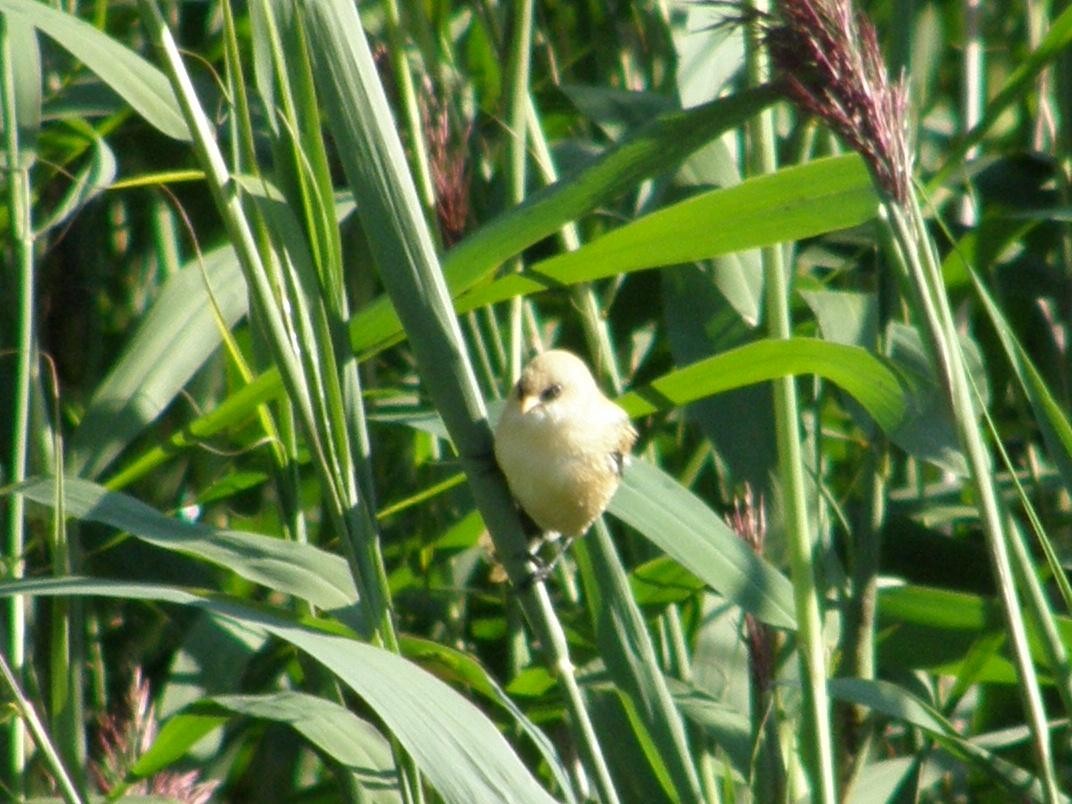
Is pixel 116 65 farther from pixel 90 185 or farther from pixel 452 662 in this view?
pixel 452 662

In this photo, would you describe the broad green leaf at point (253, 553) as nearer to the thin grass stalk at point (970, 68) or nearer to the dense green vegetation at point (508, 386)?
the dense green vegetation at point (508, 386)

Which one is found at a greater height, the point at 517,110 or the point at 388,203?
the point at 517,110

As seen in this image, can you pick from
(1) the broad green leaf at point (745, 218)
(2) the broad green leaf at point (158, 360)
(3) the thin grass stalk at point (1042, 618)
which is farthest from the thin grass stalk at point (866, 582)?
(2) the broad green leaf at point (158, 360)

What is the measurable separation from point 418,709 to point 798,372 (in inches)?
25.5

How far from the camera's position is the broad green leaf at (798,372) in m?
1.63

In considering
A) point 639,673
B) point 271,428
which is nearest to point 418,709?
point 639,673

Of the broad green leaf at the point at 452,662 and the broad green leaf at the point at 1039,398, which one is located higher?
the broad green leaf at the point at 1039,398

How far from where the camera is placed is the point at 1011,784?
1.89 metres

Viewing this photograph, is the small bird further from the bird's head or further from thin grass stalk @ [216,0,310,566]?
thin grass stalk @ [216,0,310,566]

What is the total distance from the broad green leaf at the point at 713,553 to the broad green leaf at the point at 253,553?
0.42 m

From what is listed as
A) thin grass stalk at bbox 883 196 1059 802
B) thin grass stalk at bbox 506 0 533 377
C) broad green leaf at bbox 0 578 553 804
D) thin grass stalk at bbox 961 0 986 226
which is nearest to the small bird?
thin grass stalk at bbox 506 0 533 377

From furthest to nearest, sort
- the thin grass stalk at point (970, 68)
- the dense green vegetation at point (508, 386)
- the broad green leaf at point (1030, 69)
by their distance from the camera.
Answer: the thin grass stalk at point (970, 68)
the broad green leaf at point (1030, 69)
the dense green vegetation at point (508, 386)

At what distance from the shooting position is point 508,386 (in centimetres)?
203

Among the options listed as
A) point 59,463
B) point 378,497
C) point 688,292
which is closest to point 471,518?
point 378,497
